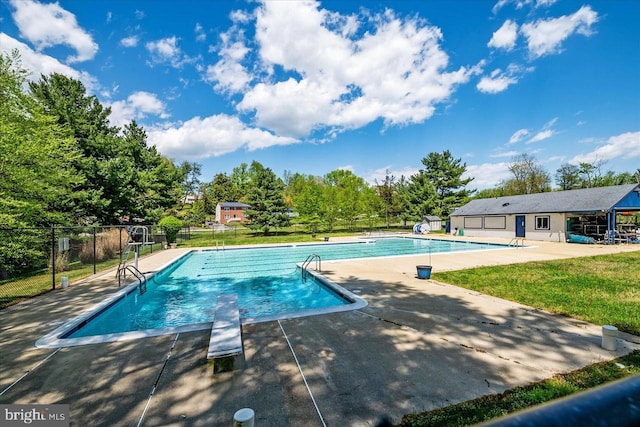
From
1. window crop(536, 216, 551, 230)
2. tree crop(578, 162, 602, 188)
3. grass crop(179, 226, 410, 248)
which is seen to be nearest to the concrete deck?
grass crop(179, 226, 410, 248)

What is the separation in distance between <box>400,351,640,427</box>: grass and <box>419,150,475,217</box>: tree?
32.1 meters

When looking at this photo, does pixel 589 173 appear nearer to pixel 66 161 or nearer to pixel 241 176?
pixel 66 161

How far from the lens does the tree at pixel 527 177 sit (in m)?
43.2

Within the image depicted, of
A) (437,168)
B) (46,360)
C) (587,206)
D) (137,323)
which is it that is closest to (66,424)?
(46,360)

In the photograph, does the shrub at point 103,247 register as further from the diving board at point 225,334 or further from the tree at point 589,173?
the tree at point 589,173

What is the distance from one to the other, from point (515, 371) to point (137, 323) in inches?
319

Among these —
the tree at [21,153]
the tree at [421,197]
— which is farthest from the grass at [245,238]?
the tree at [21,153]

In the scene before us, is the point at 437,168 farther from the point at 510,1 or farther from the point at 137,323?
the point at 137,323

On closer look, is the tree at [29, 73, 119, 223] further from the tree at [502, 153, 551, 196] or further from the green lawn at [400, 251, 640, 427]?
the tree at [502, 153, 551, 196]

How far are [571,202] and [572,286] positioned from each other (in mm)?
17744

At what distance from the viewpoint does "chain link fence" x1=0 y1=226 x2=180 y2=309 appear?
28.1ft

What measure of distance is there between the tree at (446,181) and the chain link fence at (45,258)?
30.7 meters

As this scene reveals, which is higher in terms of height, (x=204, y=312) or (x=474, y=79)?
(x=474, y=79)

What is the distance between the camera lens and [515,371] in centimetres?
389
